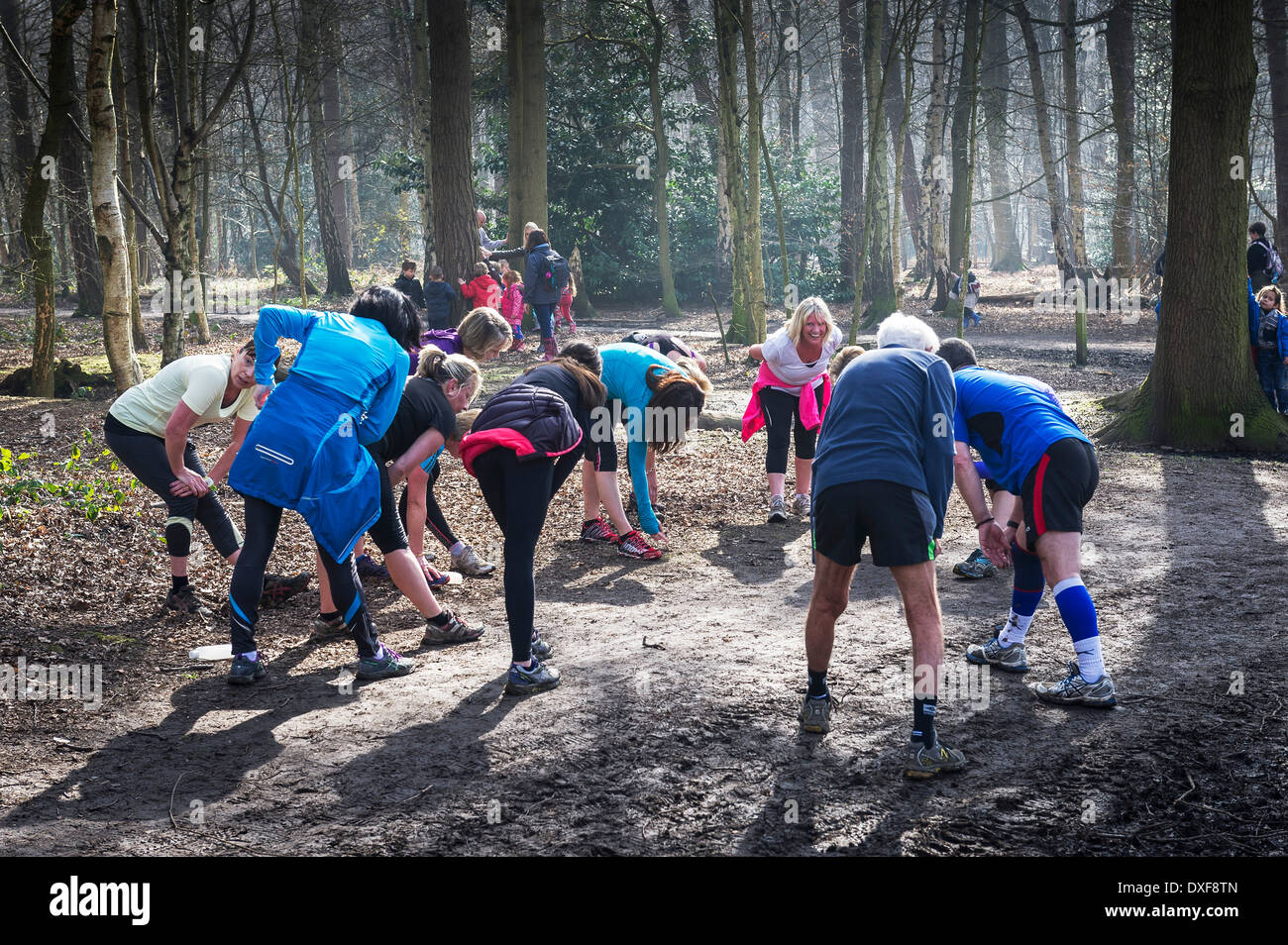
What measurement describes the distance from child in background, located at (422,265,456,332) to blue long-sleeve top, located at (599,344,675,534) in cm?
916

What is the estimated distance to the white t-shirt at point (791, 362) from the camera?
7984 millimetres

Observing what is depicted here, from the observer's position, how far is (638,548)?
7.45 metres

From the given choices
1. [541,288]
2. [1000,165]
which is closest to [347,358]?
[541,288]

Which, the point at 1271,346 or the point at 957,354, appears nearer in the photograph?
the point at 957,354

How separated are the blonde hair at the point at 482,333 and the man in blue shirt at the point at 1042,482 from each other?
8.55ft

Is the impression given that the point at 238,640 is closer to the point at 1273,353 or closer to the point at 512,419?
the point at 512,419

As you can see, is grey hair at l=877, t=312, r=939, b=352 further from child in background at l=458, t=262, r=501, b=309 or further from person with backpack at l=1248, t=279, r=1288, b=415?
child in background at l=458, t=262, r=501, b=309

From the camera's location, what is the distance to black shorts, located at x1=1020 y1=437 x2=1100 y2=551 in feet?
14.5

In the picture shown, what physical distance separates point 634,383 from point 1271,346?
715 centimetres

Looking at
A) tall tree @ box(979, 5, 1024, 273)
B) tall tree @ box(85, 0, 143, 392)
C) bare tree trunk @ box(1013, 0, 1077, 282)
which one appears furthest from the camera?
tall tree @ box(979, 5, 1024, 273)

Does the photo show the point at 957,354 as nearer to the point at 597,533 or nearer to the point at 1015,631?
the point at 1015,631

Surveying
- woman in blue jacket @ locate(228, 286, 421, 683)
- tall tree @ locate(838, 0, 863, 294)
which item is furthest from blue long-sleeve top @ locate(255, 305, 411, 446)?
tall tree @ locate(838, 0, 863, 294)

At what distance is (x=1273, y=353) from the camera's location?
10.6m
